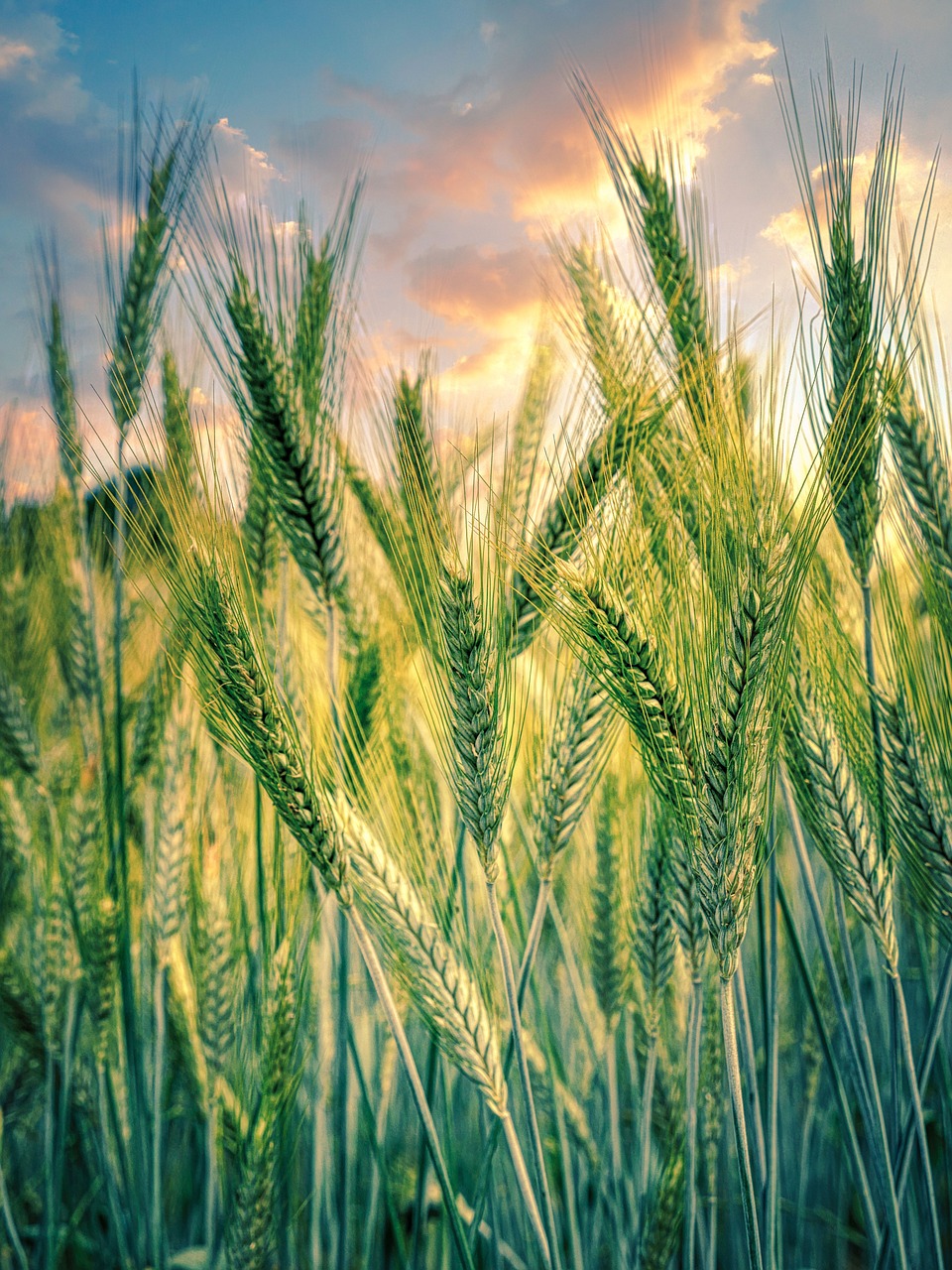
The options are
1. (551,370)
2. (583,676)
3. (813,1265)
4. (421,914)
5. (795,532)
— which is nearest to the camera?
(795,532)

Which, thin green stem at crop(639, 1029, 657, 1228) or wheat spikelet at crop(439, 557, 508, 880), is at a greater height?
wheat spikelet at crop(439, 557, 508, 880)

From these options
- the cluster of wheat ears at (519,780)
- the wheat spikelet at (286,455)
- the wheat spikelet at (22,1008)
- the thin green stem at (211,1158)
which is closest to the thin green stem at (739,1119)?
the cluster of wheat ears at (519,780)

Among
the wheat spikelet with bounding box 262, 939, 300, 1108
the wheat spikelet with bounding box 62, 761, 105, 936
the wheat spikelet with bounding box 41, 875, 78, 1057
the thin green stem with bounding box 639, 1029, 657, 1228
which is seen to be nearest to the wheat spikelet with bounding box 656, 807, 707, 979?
the thin green stem with bounding box 639, 1029, 657, 1228

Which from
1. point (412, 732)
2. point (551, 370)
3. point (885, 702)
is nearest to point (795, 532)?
point (885, 702)

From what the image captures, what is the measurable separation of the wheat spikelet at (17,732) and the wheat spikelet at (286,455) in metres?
0.94

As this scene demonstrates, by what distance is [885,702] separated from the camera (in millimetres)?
921

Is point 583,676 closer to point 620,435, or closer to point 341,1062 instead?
point 620,435

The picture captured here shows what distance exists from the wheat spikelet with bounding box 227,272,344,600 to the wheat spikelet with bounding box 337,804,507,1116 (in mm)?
385

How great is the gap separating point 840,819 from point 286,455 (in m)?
0.82

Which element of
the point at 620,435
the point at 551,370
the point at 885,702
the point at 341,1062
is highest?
the point at 551,370

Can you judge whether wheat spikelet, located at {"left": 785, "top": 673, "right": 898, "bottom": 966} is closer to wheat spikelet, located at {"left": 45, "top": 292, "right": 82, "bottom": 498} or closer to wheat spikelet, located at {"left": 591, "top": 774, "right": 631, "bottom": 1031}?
wheat spikelet, located at {"left": 591, "top": 774, "right": 631, "bottom": 1031}

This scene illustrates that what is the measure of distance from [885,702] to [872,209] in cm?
66

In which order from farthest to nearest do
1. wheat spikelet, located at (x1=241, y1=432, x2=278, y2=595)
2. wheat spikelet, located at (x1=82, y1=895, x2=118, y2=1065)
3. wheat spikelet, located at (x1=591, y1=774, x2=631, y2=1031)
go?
wheat spikelet, located at (x1=241, y1=432, x2=278, y2=595) → wheat spikelet, located at (x1=82, y1=895, x2=118, y2=1065) → wheat spikelet, located at (x1=591, y1=774, x2=631, y2=1031)

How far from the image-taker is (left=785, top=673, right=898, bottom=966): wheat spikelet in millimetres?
813
